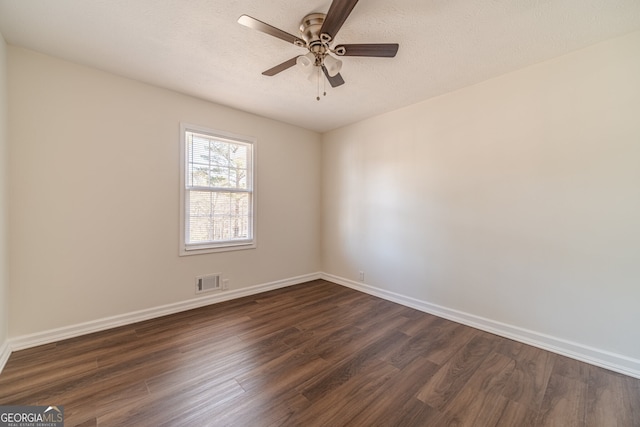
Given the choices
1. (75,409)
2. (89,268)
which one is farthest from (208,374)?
(89,268)

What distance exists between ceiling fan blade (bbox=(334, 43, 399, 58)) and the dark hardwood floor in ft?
7.81

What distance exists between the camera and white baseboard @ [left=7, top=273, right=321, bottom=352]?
2.14 meters

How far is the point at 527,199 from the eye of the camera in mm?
2328

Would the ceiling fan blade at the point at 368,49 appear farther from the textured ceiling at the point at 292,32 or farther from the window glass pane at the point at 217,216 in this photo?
the window glass pane at the point at 217,216

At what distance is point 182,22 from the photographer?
180cm

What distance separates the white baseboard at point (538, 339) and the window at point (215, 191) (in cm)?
237

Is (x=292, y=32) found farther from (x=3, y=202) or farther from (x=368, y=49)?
(x=3, y=202)

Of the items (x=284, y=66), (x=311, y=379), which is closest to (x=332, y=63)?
(x=284, y=66)

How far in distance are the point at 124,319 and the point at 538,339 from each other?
13.3 feet

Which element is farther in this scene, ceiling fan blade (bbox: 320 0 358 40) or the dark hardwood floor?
the dark hardwood floor

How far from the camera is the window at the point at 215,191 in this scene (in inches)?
118

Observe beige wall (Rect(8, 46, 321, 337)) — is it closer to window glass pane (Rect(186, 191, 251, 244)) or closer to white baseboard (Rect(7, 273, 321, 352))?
white baseboard (Rect(7, 273, 321, 352))

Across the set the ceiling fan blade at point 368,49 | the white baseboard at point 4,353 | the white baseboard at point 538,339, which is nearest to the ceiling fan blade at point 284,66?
the ceiling fan blade at point 368,49

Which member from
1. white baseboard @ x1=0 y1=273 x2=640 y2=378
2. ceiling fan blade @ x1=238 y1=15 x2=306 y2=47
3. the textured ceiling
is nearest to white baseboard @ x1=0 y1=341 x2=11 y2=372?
white baseboard @ x1=0 y1=273 x2=640 y2=378
